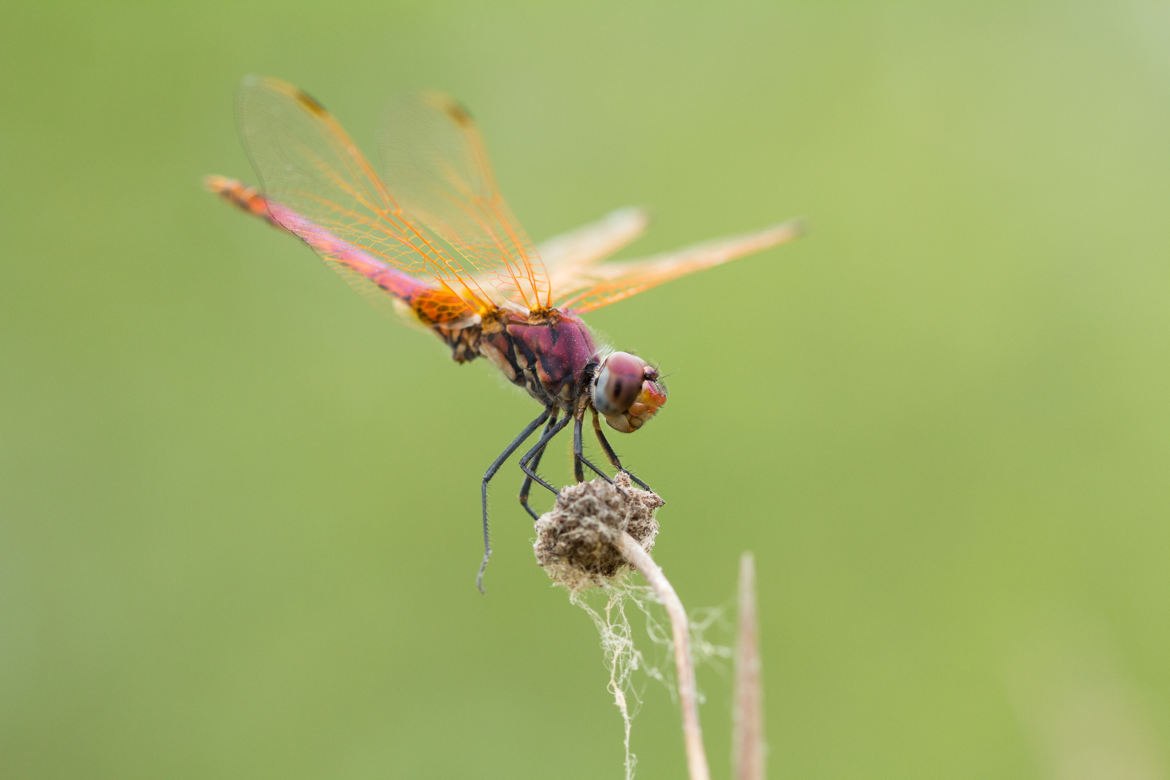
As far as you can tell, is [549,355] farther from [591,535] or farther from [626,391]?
[591,535]

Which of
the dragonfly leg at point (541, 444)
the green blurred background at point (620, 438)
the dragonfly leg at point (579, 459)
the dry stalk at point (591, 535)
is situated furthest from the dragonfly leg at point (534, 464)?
the green blurred background at point (620, 438)

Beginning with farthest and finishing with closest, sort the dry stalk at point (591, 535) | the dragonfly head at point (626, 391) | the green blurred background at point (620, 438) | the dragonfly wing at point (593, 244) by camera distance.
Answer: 1. the green blurred background at point (620, 438)
2. the dragonfly wing at point (593, 244)
3. the dragonfly head at point (626, 391)
4. the dry stalk at point (591, 535)

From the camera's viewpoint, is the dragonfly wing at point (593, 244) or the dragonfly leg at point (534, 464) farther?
the dragonfly wing at point (593, 244)

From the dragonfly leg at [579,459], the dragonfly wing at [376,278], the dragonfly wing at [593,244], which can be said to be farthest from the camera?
the dragonfly wing at [593,244]

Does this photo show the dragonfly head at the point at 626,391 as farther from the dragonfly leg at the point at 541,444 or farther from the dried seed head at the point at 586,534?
the dried seed head at the point at 586,534

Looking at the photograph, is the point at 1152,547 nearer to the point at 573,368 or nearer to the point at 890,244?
the point at 890,244

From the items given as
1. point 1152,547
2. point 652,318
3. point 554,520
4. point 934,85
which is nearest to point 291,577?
point 652,318
